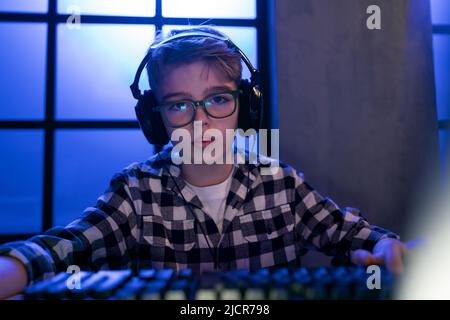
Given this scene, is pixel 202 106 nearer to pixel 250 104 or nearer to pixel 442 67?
pixel 250 104

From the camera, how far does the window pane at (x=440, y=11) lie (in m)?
1.16

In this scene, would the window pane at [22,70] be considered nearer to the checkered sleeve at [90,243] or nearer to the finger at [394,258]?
the checkered sleeve at [90,243]

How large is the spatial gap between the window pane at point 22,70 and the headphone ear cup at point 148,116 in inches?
24.2

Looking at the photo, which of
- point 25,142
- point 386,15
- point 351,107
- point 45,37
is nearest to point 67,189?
point 25,142

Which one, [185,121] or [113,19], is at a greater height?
[113,19]

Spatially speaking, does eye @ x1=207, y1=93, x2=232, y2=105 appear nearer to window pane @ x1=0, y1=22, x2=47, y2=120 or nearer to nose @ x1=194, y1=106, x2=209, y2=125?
nose @ x1=194, y1=106, x2=209, y2=125

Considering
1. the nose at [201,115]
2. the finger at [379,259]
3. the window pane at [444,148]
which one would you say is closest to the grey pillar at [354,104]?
the window pane at [444,148]

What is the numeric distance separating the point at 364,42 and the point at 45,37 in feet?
3.71

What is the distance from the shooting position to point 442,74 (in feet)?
3.82

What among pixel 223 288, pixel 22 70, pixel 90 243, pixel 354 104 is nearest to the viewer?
pixel 223 288

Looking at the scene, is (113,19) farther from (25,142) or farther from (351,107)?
(351,107)

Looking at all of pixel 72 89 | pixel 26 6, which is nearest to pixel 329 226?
pixel 72 89

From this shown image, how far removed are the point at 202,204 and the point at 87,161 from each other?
60cm

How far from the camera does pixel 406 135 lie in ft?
3.64
